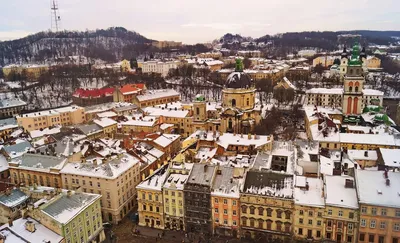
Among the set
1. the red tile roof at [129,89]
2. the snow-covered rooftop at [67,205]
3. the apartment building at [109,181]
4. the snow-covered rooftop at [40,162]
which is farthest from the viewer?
the red tile roof at [129,89]

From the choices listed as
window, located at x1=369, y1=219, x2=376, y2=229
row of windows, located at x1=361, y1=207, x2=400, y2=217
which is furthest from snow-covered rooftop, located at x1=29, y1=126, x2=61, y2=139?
window, located at x1=369, y1=219, x2=376, y2=229

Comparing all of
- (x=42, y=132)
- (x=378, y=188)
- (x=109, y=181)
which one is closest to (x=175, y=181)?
(x=109, y=181)

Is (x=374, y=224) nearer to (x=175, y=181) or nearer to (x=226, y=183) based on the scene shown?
(x=226, y=183)

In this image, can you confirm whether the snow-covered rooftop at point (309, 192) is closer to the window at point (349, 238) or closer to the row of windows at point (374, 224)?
the row of windows at point (374, 224)

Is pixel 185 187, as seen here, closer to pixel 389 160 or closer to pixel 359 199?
pixel 359 199

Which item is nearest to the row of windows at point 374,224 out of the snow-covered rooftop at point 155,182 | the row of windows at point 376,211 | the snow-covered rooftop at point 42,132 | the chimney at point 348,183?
the row of windows at point 376,211

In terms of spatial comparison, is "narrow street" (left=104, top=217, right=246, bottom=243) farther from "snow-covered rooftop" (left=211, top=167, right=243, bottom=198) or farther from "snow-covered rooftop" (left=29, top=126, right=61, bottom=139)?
"snow-covered rooftop" (left=29, top=126, right=61, bottom=139)

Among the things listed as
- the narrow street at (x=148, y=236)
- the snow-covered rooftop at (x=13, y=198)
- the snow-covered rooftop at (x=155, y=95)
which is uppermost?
the snow-covered rooftop at (x=155, y=95)
